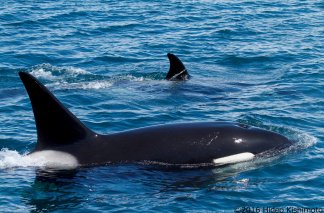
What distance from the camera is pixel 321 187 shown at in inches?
584

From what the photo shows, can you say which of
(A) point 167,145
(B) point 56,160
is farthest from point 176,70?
(B) point 56,160

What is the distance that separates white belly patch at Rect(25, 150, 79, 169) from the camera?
49.0 feet

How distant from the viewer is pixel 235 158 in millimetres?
15484

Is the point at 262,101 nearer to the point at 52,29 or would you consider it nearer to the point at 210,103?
the point at 210,103

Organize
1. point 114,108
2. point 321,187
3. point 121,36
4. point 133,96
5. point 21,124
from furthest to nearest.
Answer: point 121,36 → point 133,96 → point 114,108 → point 21,124 → point 321,187

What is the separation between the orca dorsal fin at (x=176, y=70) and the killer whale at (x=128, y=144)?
982cm

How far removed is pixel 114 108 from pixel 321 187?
8.47 metres

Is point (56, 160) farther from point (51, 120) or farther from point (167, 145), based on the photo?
point (167, 145)

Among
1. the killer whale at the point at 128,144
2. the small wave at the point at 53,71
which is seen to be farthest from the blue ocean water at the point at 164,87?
the killer whale at the point at 128,144

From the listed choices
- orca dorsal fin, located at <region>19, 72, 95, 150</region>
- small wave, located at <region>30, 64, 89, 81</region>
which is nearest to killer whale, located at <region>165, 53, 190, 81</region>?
small wave, located at <region>30, 64, 89, 81</region>

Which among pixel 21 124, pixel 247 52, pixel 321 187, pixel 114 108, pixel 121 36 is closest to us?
pixel 321 187

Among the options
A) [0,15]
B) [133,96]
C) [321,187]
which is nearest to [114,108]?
[133,96]

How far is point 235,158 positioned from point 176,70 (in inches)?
408

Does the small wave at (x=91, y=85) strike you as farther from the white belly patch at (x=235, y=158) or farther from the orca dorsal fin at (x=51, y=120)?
the white belly patch at (x=235, y=158)
